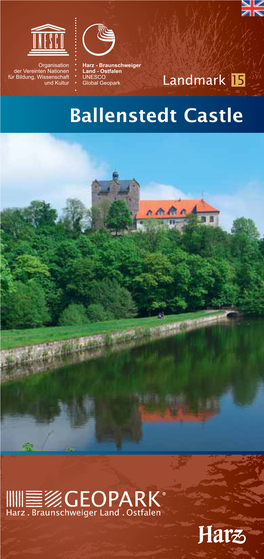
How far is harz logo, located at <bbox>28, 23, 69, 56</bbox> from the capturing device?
5.21 m

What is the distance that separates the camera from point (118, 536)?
4469 millimetres

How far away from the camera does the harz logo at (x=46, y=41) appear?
17.1 ft

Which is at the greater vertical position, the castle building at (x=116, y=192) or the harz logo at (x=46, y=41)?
the castle building at (x=116, y=192)

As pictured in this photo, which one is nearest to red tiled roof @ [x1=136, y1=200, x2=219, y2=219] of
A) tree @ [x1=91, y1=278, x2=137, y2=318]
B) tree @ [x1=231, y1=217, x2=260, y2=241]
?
tree @ [x1=231, y1=217, x2=260, y2=241]

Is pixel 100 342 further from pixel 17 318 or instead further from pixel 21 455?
pixel 21 455

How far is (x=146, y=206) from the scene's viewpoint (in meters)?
56.7

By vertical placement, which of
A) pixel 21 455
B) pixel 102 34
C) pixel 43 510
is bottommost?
pixel 43 510

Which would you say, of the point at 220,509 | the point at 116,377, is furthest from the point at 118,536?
the point at 116,377

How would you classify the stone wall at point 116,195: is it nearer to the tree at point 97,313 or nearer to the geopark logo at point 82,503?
the tree at point 97,313

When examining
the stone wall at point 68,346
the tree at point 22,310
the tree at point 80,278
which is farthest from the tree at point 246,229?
the tree at point 22,310

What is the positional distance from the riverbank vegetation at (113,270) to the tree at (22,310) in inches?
1.8

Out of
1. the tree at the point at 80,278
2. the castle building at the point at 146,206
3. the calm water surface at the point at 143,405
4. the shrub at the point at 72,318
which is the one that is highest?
the castle building at the point at 146,206

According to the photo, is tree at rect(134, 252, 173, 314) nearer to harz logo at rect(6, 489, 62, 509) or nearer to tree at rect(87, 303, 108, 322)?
tree at rect(87, 303, 108, 322)

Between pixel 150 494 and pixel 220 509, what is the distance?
2.31 ft
